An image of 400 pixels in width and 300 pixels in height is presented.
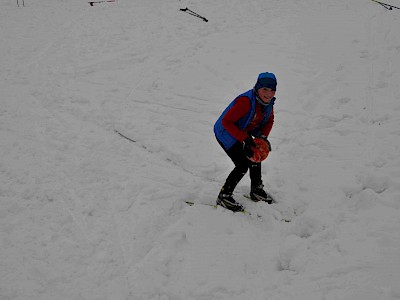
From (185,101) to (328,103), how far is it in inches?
138

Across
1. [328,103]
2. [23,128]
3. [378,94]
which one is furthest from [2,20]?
[378,94]

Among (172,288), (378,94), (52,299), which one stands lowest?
(52,299)

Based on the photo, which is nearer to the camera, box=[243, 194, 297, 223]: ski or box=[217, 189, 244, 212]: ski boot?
box=[243, 194, 297, 223]: ski

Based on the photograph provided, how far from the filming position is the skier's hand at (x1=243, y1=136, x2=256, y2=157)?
4.36m

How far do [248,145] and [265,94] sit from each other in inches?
27.6

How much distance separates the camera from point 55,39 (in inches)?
484

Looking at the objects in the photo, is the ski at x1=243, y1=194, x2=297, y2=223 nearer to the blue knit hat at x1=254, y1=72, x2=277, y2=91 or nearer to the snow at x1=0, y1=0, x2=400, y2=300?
the snow at x1=0, y1=0, x2=400, y2=300

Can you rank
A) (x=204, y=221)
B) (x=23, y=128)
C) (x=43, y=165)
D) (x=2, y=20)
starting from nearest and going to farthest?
(x=204, y=221), (x=43, y=165), (x=23, y=128), (x=2, y=20)

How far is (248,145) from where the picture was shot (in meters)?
4.36

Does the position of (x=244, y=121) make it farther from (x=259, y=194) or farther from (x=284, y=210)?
(x=284, y=210)

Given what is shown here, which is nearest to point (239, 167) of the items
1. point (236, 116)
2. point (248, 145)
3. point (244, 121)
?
point (248, 145)

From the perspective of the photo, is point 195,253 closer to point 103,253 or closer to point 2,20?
point 103,253

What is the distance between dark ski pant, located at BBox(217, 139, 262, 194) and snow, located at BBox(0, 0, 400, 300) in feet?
1.32

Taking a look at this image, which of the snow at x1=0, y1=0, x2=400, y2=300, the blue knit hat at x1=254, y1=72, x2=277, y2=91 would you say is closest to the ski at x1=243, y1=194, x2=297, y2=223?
the snow at x1=0, y1=0, x2=400, y2=300
